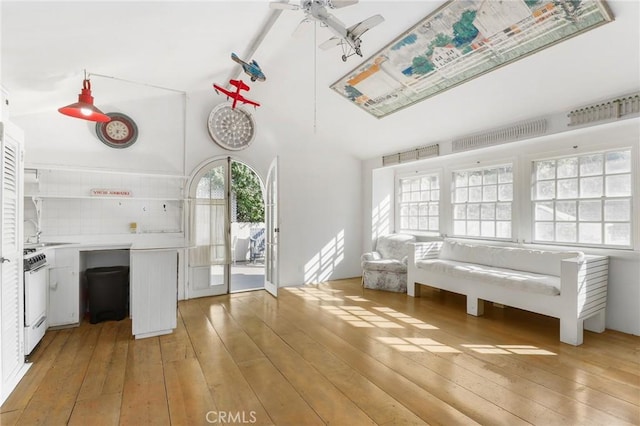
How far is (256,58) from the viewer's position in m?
3.88

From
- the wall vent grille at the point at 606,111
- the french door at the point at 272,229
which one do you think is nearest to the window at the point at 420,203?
the wall vent grille at the point at 606,111

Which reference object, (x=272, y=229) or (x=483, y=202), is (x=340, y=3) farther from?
(x=483, y=202)

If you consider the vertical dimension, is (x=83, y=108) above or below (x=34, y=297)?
above

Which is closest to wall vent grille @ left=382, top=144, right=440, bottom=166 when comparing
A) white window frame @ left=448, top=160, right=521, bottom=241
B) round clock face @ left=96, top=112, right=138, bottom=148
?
white window frame @ left=448, top=160, right=521, bottom=241

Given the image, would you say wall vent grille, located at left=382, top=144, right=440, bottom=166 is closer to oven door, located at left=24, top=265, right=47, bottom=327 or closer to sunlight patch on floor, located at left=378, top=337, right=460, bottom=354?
sunlight patch on floor, located at left=378, top=337, right=460, bottom=354

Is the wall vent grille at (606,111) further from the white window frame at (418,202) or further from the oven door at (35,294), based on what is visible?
the oven door at (35,294)

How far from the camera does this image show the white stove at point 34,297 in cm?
267

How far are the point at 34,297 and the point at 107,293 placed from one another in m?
0.78

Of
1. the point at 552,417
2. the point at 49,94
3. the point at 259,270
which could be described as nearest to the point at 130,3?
the point at 49,94

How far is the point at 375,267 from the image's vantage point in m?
5.12

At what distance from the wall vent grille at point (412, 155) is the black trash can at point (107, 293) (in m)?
4.35

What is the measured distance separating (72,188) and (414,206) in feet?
17.0

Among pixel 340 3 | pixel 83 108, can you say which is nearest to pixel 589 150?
pixel 340 3

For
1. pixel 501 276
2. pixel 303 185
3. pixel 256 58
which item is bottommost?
pixel 501 276
